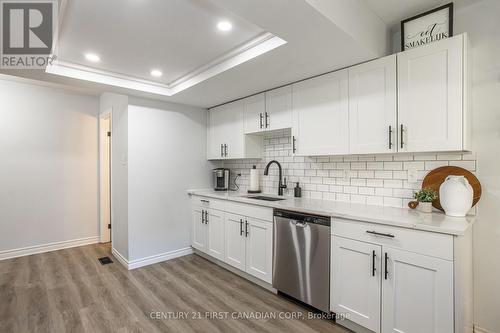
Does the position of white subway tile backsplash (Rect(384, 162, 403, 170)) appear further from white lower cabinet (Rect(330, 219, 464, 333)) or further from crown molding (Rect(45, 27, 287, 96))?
crown molding (Rect(45, 27, 287, 96))

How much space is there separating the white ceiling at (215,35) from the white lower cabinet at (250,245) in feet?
5.23

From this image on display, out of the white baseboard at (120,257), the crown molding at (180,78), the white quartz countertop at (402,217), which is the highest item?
the crown molding at (180,78)

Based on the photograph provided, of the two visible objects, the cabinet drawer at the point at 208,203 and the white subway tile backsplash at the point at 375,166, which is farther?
the cabinet drawer at the point at 208,203

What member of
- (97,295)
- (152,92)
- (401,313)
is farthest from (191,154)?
(401,313)

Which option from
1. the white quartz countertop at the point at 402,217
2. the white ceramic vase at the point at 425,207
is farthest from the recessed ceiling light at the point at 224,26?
the white ceramic vase at the point at 425,207

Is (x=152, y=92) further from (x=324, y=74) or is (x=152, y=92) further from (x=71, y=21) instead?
(x=324, y=74)

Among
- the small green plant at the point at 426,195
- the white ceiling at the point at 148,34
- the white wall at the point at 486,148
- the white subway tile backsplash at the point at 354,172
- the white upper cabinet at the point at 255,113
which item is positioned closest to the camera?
the white ceiling at the point at 148,34

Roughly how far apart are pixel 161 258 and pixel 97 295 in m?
0.99

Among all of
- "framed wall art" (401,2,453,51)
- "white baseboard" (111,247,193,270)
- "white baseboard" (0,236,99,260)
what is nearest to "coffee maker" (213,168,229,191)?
"white baseboard" (111,247,193,270)

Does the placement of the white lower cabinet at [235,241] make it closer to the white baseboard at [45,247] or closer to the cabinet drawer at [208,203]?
the cabinet drawer at [208,203]

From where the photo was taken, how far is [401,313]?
1.79m

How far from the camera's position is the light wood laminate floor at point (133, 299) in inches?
86.0

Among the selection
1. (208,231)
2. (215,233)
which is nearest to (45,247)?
(208,231)

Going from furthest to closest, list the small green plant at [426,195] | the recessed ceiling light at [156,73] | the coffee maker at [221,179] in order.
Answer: the coffee maker at [221,179] < the recessed ceiling light at [156,73] < the small green plant at [426,195]
